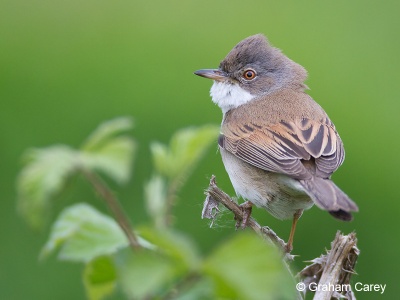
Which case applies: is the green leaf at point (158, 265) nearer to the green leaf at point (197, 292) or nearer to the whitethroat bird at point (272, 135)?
the green leaf at point (197, 292)

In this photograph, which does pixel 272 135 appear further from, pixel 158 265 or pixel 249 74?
pixel 158 265

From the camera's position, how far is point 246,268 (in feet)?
3.09

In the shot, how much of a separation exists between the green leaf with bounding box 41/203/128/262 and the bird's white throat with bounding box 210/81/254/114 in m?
3.10

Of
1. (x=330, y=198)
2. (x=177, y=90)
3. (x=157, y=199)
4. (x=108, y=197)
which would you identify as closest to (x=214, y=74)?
(x=177, y=90)

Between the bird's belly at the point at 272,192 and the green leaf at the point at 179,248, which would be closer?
the green leaf at the point at 179,248

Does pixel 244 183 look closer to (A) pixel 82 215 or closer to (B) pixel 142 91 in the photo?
(A) pixel 82 215

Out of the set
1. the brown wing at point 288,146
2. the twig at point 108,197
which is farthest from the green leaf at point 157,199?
the brown wing at point 288,146

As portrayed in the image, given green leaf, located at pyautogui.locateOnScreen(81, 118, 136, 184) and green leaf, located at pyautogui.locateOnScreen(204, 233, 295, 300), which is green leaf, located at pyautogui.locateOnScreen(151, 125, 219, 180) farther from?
green leaf, located at pyautogui.locateOnScreen(204, 233, 295, 300)

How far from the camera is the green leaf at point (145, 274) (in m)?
0.94

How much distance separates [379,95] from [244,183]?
3.35 meters

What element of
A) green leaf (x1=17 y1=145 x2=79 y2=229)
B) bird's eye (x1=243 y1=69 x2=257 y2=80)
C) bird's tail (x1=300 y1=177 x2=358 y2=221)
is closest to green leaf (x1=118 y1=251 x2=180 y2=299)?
green leaf (x1=17 y1=145 x2=79 y2=229)

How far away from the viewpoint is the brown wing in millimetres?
3281

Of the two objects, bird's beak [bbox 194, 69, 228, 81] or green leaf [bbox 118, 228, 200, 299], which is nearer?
green leaf [bbox 118, 228, 200, 299]

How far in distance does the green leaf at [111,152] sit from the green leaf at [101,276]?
15 centimetres
